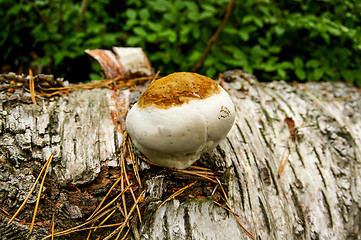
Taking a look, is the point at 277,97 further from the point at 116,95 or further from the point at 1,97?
the point at 1,97

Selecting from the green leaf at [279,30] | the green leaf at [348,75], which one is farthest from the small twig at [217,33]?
the green leaf at [348,75]

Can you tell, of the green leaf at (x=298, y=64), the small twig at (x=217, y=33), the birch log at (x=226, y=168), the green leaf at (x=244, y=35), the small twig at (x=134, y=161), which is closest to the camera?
the birch log at (x=226, y=168)

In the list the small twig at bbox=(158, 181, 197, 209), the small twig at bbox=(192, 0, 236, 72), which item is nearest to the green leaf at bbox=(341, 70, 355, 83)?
the small twig at bbox=(192, 0, 236, 72)

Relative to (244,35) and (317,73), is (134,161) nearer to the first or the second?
(244,35)

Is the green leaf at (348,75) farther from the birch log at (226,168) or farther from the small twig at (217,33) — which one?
the small twig at (217,33)

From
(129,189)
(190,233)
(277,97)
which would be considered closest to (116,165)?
(129,189)

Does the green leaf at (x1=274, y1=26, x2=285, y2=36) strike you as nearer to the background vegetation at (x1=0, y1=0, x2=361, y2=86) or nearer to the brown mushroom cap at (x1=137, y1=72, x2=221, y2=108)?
the background vegetation at (x1=0, y1=0, x2=361, y2=86)
